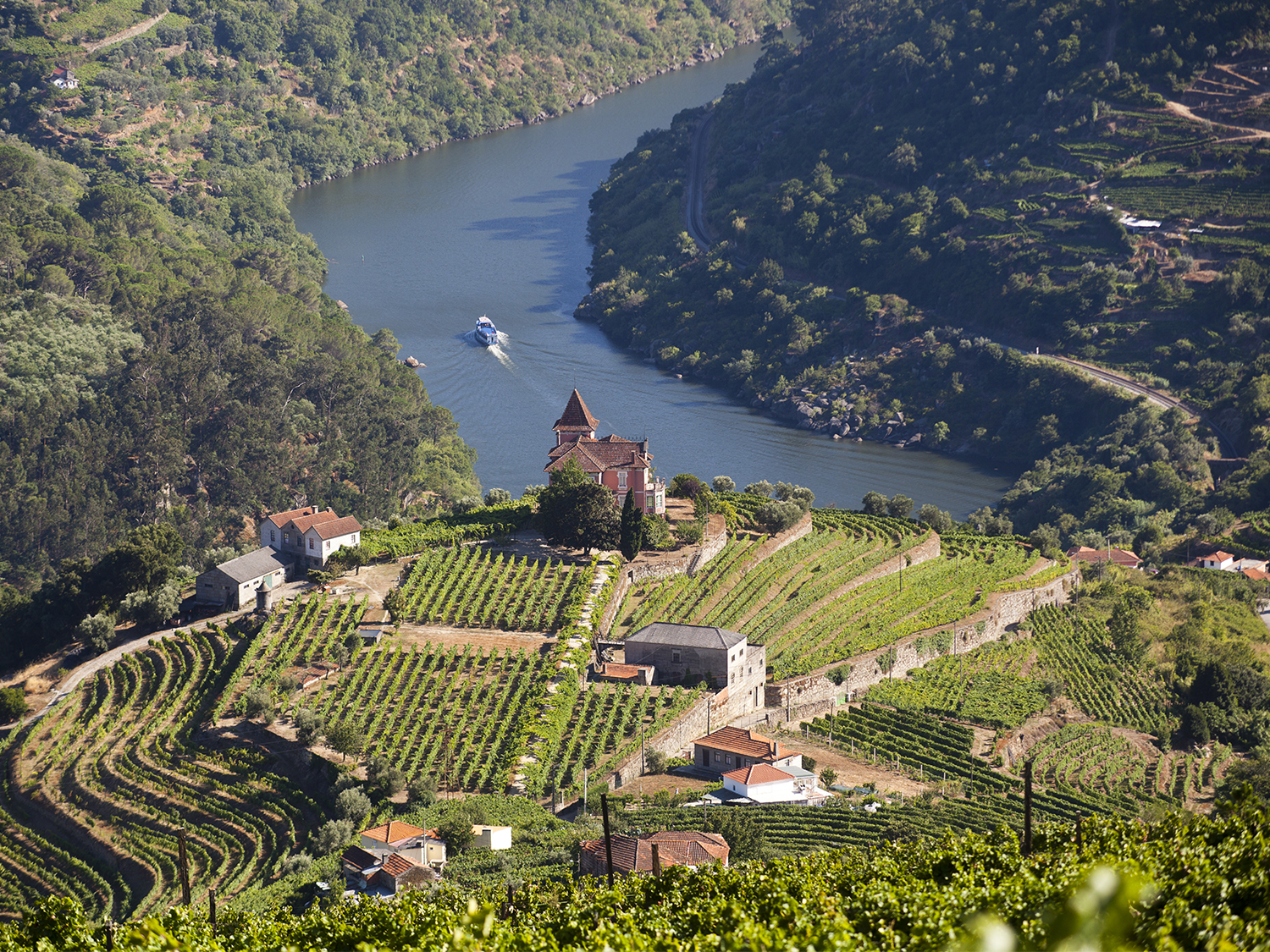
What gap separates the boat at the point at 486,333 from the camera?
403ft

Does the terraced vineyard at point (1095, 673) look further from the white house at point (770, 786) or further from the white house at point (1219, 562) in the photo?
the white house at point (770, 786)

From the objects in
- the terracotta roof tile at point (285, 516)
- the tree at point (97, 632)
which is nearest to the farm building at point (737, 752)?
the terracotta roof tile at point (285, 516)

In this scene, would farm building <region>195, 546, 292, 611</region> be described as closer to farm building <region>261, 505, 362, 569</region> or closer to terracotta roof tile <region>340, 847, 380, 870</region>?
farm building <region>261, 505, 362, 569</region>

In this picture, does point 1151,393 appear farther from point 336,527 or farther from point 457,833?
point 457,833

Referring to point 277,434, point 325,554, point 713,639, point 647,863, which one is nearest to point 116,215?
point 277,434

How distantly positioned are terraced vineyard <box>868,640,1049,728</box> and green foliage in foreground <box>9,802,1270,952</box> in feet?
86.9

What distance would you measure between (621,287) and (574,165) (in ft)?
156

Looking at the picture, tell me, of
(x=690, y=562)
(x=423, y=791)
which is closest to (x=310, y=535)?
(x=690, y=562)

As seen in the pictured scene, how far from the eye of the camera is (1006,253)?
121 m

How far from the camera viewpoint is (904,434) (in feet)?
366

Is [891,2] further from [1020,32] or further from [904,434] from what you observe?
[904,434]

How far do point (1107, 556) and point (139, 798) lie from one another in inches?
2232

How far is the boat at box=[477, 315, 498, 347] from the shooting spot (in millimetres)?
122812

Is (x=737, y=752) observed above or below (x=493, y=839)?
below
